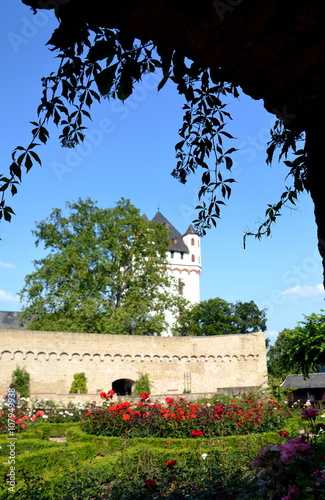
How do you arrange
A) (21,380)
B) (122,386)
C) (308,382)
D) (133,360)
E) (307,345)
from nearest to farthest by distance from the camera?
(307,345)
(21,380)
(133,360)
(122,386)
(308,382)

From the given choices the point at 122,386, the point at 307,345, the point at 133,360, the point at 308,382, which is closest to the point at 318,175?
the point at 307,345

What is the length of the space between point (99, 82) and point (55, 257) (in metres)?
25.7

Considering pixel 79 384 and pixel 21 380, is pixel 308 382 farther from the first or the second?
pixel 21 380

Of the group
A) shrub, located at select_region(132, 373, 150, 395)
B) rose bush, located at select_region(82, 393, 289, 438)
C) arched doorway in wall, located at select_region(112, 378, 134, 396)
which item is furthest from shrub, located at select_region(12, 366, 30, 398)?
rose bush, located at select_region(82, 393, 289, 438)

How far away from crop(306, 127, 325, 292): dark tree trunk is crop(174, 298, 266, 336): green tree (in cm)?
3944

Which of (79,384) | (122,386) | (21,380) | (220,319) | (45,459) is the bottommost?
(122,386)

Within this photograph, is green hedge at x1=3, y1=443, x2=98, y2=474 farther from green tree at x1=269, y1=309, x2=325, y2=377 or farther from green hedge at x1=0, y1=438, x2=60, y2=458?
green tree at x1=269, y1=309, x2=325, y2=377

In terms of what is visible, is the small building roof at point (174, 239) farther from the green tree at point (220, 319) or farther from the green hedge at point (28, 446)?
the green hedge at point (28, 446)

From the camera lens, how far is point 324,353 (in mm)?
15406

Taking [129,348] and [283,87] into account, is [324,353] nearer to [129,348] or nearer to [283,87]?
[129,348]

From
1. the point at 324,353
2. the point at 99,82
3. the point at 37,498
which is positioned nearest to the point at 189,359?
the point at 324,353

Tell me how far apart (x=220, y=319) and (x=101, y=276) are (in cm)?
2083

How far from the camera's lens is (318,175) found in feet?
5.72

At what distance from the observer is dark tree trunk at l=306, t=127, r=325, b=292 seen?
173cm
